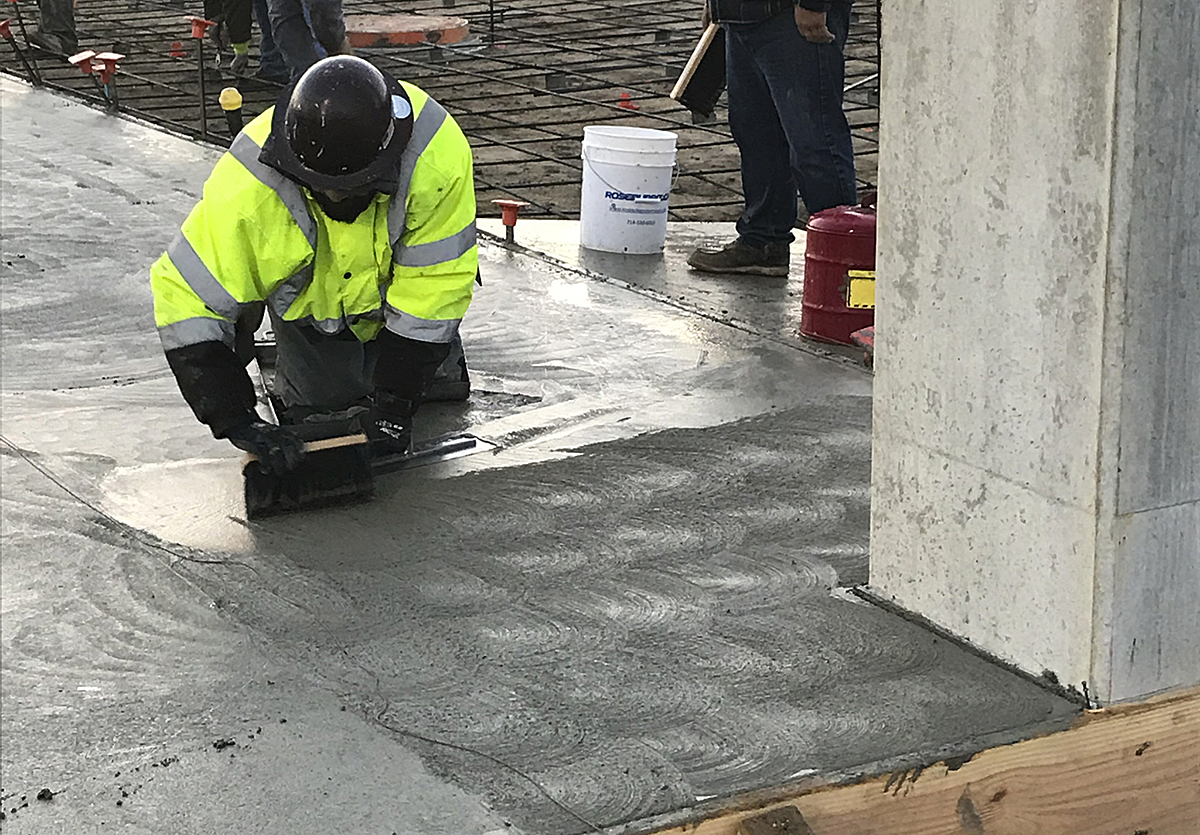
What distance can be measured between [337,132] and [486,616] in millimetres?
1053

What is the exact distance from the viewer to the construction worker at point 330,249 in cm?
320

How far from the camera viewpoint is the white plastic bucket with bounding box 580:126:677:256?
18.9 feet

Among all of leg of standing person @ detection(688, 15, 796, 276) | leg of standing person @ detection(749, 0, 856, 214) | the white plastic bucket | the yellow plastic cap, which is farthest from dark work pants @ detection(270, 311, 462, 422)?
the yellow plastic cap

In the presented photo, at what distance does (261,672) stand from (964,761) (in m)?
1.25

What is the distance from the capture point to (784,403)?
4.23 meters

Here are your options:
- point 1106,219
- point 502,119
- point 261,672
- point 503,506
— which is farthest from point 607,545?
point 502,119

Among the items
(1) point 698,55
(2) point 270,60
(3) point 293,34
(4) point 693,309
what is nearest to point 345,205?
(4) point 693,309

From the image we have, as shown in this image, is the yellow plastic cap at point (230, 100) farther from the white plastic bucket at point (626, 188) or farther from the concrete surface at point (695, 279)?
the white plastic bucket at point (626, 188)

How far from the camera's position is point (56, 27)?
447 inches

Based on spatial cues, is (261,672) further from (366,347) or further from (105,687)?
(366,347)

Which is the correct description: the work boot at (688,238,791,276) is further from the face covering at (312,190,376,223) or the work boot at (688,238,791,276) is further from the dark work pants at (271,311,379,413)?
the face covering at (312,190,376,223)

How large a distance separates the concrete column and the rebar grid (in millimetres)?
4381

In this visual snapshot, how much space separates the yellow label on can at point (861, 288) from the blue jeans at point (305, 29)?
4.44 m

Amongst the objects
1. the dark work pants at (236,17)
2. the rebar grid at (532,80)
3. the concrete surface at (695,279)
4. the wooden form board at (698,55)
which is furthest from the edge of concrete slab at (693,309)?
the dark work pants at (236,17)
